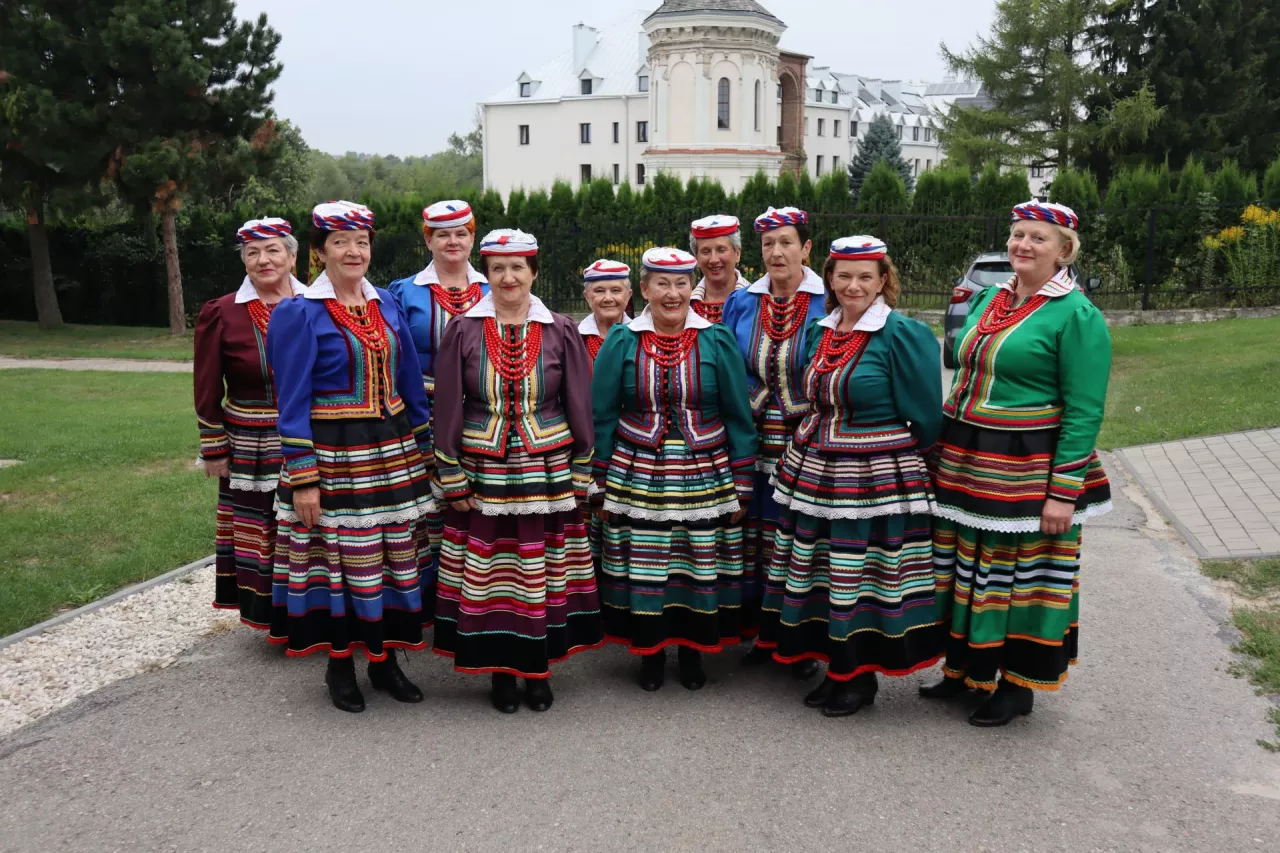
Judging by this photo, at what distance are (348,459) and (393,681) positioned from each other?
1.09 metres

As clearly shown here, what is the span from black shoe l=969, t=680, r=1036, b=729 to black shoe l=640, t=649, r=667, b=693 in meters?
1.36

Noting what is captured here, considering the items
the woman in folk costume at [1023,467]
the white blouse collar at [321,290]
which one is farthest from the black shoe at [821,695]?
the white blouse collar at [321,290]

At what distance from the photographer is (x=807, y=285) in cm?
501

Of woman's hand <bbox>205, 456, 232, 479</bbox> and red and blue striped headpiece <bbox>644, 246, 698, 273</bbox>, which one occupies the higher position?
red and blue striped headpiece <bbox>644, 246, 698, 273</bbox>

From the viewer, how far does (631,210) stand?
25141mm

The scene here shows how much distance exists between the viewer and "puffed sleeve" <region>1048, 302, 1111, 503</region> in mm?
4113

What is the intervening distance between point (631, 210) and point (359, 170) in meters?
80.9

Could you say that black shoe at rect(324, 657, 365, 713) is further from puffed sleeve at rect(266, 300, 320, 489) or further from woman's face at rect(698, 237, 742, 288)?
woman's face at rect(698, 237, 742, 288)

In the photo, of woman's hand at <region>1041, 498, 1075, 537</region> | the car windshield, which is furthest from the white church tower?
woman's hand at <region>1041, 498, 1075, 537</region>

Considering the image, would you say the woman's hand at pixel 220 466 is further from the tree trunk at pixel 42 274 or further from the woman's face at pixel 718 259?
the tree trunk at pixel 42 274

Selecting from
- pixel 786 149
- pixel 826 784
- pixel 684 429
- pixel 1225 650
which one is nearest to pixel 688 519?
pixel 684 429

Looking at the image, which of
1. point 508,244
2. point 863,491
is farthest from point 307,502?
point 863,491

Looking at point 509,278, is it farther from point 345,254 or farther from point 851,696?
point 851,696

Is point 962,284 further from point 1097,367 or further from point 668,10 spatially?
point 668,10
